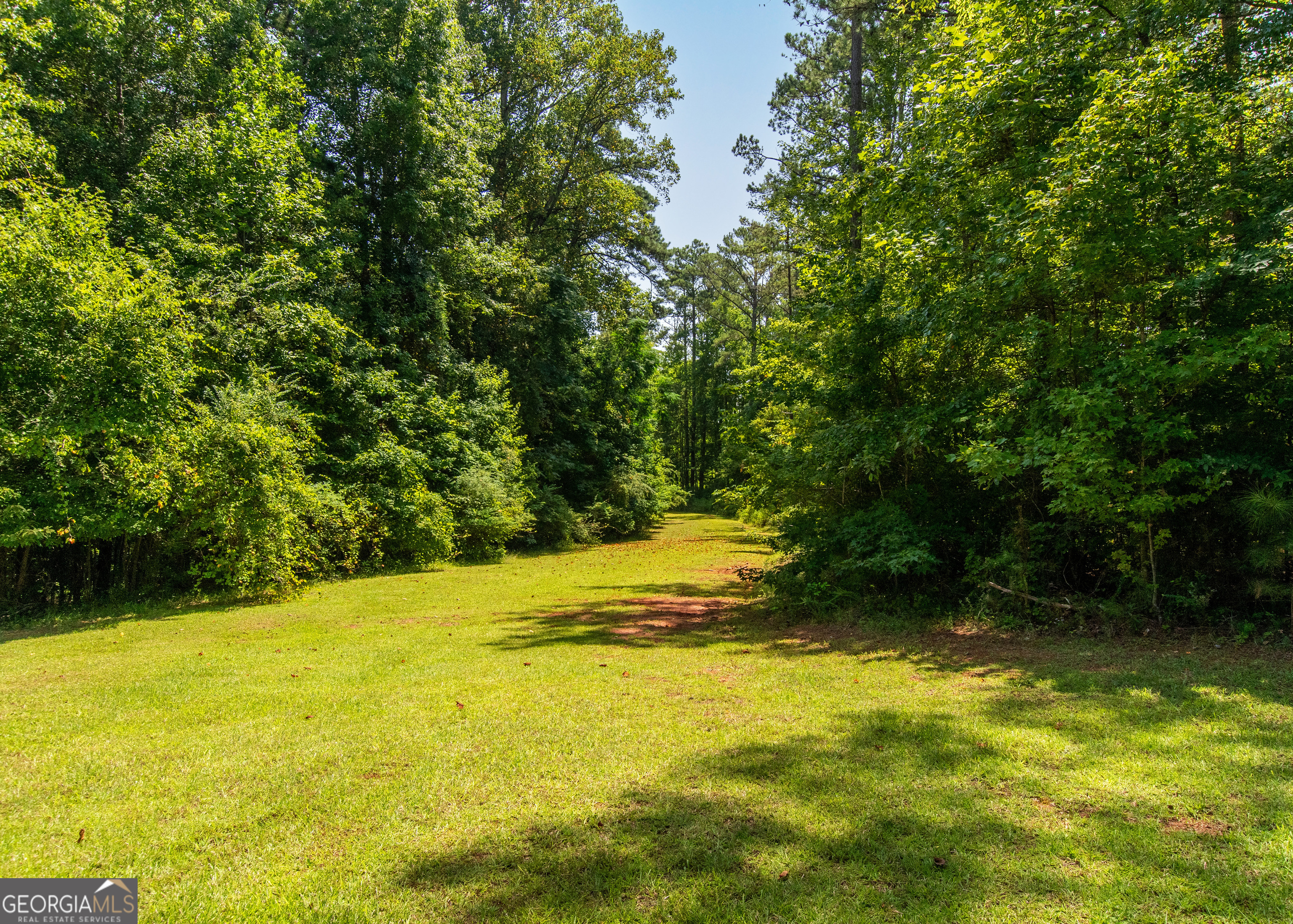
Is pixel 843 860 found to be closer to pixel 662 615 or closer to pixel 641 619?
pixel 641 619

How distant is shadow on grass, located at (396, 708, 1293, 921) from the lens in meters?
2.69

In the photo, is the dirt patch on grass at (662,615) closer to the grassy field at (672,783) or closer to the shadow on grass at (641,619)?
the shadow on grass at (641,619)

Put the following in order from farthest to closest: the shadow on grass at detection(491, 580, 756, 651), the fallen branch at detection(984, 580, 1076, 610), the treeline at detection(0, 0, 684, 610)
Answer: the treeline at detection(0, 0, 684, 610) < the shadow on grass at detection(491, 580, 756, 651) < the fallen branch at detection(984, 580, 1076, 610)

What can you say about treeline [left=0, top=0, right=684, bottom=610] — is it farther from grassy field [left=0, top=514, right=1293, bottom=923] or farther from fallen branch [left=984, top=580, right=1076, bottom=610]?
fallen branch [left=984, top=580, right=1076, bottom=610]

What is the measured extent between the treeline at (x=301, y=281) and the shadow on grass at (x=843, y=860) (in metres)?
10.4

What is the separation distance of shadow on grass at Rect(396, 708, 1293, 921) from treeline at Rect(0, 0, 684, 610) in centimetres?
1041

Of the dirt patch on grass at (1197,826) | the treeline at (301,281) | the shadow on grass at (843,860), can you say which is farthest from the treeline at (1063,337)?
the treeline at (301,281)

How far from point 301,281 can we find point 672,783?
606 inches

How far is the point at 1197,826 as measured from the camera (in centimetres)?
321

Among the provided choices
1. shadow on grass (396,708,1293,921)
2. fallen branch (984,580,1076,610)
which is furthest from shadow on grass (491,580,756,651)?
shadow on grass (396,708,1293,921)

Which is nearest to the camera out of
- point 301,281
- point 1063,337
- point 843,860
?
point 843,860

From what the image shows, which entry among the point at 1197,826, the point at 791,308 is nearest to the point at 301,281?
the point at 791,308

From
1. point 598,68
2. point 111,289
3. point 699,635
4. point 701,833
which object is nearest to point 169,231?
point 111,289

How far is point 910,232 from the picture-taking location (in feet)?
30.1
